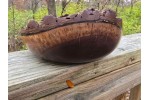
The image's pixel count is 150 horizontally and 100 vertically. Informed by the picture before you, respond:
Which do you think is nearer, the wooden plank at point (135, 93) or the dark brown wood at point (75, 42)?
the dark brown wood at point (75, 42)

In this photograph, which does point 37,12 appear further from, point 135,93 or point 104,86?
point 104,86

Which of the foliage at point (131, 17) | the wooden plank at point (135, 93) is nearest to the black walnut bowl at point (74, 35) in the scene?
the wooden plank at point (135, 93)

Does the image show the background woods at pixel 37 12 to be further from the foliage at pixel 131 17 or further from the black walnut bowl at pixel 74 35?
the black walnut bowl at pixel 74 35

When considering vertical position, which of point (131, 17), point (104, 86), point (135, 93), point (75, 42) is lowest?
point (135, 93)

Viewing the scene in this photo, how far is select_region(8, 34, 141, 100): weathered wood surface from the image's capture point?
1.89 feet

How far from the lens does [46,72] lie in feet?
2.24

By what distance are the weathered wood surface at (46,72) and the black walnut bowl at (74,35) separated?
0.04 meters

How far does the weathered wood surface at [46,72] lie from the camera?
1.89ft

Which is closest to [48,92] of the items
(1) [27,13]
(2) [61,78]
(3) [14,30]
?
(2) [61,78]

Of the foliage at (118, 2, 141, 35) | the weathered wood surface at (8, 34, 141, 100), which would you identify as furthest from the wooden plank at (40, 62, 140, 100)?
the foliage at (118, 2, 141, 35)

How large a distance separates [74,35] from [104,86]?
317 millimetres

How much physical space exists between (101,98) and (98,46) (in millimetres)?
268

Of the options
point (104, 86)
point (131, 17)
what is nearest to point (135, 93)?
point (104, 86)

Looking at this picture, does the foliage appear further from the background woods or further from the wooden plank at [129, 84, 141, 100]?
the wooden plank at [129, 84, 141, 100]
